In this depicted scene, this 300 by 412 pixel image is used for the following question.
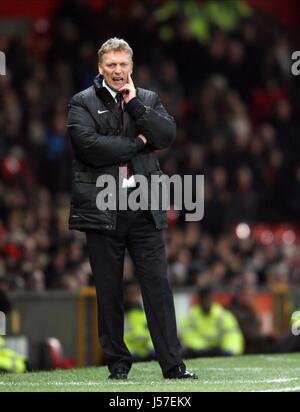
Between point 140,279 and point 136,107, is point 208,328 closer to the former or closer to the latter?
point 140,279

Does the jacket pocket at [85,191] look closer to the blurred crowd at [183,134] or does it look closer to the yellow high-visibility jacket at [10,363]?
the yellow high-visibility jacket at [10,363]

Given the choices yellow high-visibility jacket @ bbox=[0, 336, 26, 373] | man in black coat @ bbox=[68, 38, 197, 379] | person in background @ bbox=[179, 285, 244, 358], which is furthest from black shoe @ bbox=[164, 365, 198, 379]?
person in background @ bbox=[179, 285, 244, 358]

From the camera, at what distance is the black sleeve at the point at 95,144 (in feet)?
29.3

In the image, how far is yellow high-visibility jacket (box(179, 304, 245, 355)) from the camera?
52.5 feet

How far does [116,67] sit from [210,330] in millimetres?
7744

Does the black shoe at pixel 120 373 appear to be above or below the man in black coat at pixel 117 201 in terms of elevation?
below

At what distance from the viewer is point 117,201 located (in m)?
9.05

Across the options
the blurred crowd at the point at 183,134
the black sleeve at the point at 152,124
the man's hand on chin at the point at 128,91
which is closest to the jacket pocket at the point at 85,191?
the black sleeve at the point at 152,124

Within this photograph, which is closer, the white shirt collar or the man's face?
the man's face

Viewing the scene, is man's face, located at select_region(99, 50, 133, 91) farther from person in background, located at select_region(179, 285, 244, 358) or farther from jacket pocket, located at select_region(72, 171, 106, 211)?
person in background, located at select_region(179, 285, 244, 358)

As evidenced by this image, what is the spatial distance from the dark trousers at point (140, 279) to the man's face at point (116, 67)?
814mm
